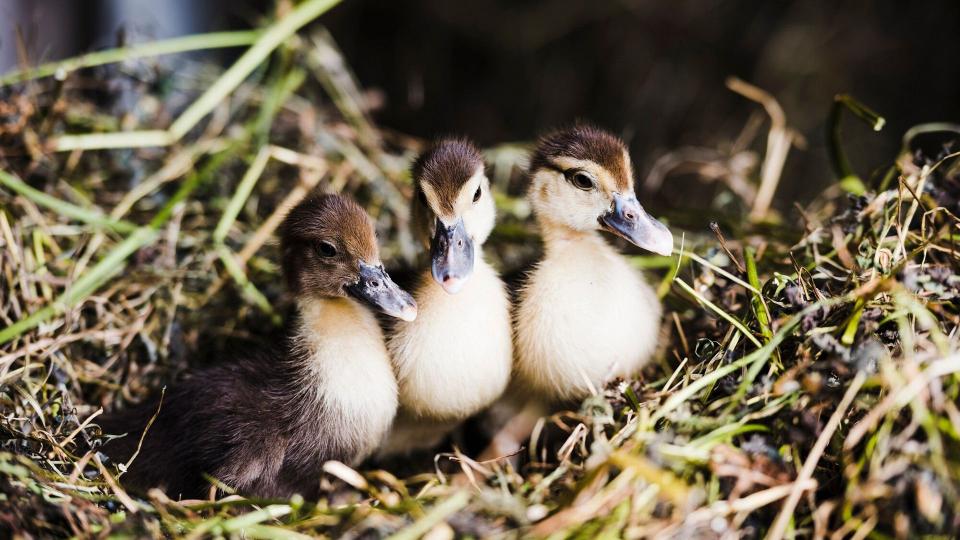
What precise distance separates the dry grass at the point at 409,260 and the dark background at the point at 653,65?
110cm

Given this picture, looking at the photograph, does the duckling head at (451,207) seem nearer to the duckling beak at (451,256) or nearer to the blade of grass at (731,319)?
the duckling beak at (451,256)

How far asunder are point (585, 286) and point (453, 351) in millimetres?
293

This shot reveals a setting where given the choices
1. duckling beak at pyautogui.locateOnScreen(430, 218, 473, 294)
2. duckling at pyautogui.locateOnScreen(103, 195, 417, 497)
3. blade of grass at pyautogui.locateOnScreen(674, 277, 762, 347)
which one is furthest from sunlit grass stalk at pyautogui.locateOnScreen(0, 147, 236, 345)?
blade of grass at pyautogui.locateOnScreen(674, 277, 762, 347)

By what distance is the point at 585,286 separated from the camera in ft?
5.47

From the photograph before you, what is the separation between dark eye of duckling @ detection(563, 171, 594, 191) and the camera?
5.47 ft

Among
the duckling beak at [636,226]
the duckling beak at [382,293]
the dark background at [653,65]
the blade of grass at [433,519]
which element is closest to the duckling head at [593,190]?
the duckling beak at [636,226]

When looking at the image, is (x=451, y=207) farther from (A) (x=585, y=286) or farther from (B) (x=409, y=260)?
(B) (x=409, y=260)

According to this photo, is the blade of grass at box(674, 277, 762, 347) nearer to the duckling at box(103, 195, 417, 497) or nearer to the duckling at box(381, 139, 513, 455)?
the duckling at box(381, 139, 513, 455)

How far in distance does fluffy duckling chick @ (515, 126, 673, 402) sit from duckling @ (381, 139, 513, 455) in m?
0.08

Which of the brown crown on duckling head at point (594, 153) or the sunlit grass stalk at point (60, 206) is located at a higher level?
the brown crown on duckling head at point (594, 153)

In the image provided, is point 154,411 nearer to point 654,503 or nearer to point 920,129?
point 654,503

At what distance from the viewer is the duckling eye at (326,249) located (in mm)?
1619

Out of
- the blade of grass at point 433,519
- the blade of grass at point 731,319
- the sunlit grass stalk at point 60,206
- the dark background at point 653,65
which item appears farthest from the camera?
the dark background at point 653,65

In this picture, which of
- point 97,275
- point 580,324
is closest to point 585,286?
point 580,324
